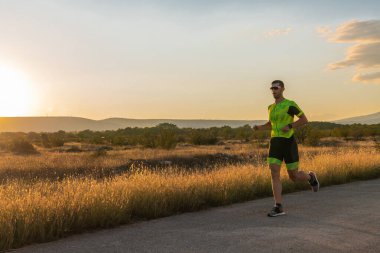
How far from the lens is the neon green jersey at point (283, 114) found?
311 inches

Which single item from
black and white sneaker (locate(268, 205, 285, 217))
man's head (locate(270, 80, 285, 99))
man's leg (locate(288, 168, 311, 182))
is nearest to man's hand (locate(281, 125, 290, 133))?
man's head (locate(270, 80, 285, 99))

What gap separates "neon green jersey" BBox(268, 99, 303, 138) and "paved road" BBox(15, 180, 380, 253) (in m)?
1.41

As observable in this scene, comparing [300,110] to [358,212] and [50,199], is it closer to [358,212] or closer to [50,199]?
[358,212]

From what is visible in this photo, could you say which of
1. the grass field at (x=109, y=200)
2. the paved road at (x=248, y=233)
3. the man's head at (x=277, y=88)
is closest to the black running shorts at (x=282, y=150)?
the man's head at (x=277, y=88)

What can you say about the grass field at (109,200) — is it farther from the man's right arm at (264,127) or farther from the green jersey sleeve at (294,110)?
the green jersey sleeve at (294,110)

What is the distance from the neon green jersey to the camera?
25.9 feet

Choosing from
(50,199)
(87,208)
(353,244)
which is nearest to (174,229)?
(87,208)

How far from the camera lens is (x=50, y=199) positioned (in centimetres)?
730

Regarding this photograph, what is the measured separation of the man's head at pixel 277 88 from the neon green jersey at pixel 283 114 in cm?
14

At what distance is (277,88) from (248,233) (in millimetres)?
2674

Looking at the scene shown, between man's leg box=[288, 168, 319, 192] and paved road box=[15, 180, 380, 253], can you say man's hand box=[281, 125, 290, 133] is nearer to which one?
man's leg box=[288, 168, 319, 192]

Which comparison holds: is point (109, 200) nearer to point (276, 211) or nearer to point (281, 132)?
point (276, 211)

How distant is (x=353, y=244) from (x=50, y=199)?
14.6 ft

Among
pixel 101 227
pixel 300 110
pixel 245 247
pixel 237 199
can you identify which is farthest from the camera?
pixel 237 199
